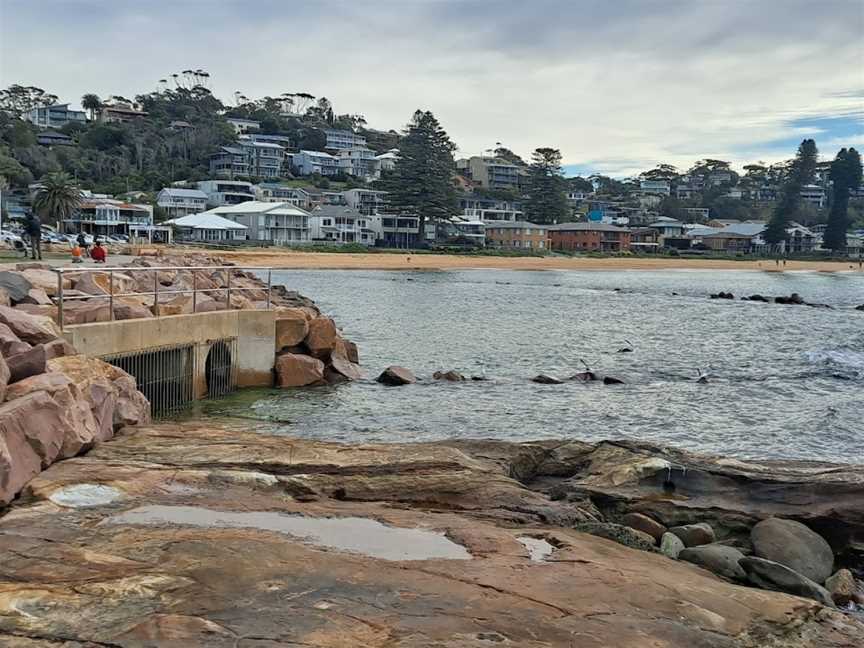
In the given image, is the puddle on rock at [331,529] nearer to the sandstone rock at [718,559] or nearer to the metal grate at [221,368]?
the sandstone rock at [718,559]

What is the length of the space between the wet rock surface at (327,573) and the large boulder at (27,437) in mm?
204

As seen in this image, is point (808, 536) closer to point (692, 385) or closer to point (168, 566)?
point (168, 566)

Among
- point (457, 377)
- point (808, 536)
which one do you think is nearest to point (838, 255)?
point (457, 377)

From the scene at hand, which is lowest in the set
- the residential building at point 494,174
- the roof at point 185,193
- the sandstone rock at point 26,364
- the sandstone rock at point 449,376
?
the sandstone rock at point 449,376

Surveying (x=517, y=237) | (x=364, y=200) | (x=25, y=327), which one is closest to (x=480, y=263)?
(x=517, y=237)

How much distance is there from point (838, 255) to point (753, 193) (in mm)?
59625

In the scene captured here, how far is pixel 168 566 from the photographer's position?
20.3 feet

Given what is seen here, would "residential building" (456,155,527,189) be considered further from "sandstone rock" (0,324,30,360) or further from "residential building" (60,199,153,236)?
"sandstone rock" (0,324,30,360)

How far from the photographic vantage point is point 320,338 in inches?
787

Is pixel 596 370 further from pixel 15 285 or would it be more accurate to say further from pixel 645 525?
pixel 15 285

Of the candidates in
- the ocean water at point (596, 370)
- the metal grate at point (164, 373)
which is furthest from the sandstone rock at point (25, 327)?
the ocean water at point (596, 370)

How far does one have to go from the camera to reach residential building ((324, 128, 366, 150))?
178750 mm

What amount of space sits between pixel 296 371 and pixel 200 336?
2795 mm

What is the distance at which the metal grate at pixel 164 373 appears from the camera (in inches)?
575
